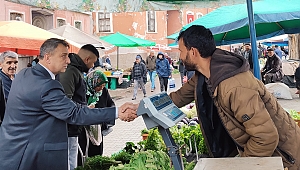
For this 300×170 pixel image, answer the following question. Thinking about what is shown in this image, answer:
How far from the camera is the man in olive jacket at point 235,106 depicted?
2.32 metres

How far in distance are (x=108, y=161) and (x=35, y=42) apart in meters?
3.41

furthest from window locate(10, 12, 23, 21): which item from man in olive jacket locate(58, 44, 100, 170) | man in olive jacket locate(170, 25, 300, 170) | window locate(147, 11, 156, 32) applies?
window locate(147, 11, 156, 32)

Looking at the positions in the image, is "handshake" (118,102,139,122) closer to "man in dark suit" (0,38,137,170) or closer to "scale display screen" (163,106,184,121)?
"man in dark suit" (0,38,137,170)

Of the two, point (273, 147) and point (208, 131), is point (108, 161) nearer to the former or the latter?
point (208, 131)

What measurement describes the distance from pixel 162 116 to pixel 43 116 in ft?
3.89

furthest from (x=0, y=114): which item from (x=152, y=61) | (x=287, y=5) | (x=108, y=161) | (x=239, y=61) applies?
(x=152, y=61)

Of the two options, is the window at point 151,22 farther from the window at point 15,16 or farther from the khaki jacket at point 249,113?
the khaki jacket at point 249,113

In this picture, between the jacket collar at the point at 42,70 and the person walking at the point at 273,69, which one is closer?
the jacket collar at the point at 42,70

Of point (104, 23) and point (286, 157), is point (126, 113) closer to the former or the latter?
point (286, 157)

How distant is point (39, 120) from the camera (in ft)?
9.17

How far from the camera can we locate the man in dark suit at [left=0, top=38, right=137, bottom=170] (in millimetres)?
2717

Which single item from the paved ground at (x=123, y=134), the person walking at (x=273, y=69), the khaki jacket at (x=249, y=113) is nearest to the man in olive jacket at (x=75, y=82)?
the khaki jacket at (x=249, y=113)

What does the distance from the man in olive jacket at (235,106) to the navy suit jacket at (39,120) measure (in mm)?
716

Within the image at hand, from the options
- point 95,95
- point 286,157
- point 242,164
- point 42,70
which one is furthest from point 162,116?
point 95,95
